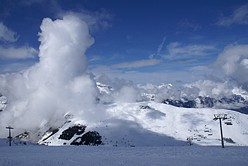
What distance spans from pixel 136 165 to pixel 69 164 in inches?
383

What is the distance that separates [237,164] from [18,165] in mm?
30505

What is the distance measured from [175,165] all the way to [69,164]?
1518 cm

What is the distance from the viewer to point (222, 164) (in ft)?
139

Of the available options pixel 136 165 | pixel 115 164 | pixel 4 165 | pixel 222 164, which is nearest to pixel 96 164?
pixel 115 164

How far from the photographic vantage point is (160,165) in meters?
41.7

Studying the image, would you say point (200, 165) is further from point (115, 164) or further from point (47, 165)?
point (47, 165)

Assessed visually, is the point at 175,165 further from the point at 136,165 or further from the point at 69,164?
the point at 69,164

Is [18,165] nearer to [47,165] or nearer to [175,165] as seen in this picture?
[47,165]

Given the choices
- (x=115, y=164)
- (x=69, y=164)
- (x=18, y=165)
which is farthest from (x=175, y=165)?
(x=18, y=165)

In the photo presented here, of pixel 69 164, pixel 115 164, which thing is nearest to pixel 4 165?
pixel 69 164

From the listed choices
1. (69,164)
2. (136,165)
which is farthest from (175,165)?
(69,164)

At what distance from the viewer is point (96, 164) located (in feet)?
139

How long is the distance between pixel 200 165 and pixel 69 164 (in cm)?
1864

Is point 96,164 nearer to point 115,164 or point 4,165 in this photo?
point 115,164
